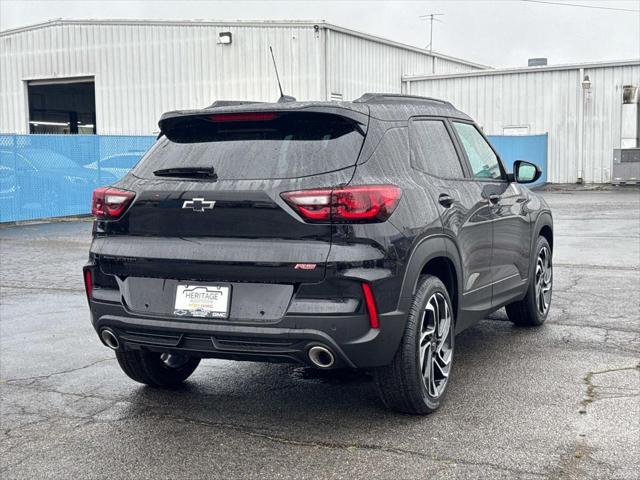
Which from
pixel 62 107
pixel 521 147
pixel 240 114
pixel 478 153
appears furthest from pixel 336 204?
pixel 62 107

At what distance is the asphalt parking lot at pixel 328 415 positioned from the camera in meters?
3.97

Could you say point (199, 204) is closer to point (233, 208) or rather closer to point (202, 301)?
point (233, 208)

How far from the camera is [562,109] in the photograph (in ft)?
107

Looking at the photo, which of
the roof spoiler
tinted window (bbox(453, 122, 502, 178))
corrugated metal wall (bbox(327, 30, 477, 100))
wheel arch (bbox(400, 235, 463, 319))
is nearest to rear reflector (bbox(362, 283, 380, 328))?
wheel arch (bbox(400, 235, 463, 319))

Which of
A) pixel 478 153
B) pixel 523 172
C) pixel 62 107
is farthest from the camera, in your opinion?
pixel 62 107

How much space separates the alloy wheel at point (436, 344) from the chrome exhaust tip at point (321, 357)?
61 centimetres

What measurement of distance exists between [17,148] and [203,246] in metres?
15.5

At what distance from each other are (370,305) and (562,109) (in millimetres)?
30424

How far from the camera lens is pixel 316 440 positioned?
4.30 m

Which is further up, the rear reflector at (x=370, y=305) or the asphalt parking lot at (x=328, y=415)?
the rear reflector at (x=370, y=305)

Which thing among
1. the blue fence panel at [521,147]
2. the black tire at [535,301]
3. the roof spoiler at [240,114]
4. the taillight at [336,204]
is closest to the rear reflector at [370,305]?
the taillight at [336,204]

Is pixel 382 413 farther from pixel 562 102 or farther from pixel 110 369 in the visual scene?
pixel 562 102

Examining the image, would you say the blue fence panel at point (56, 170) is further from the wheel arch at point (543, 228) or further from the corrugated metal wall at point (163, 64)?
the wheel arch at point (543, 228)

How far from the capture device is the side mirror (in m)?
6.34
